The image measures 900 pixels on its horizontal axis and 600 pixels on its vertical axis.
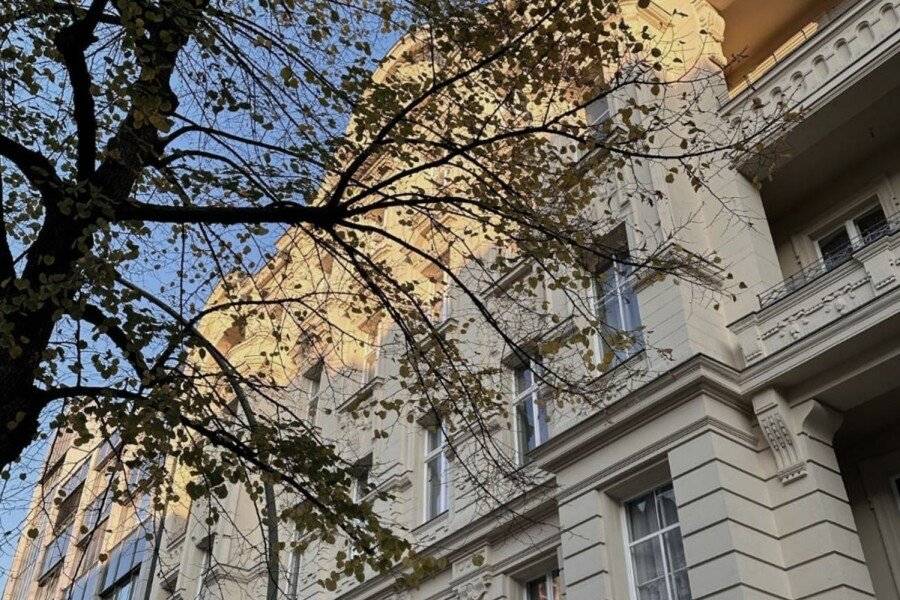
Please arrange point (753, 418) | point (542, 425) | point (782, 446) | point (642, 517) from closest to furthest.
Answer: point (782, 446) → point (753, 418) → point (642, 517) → point (542, 425)

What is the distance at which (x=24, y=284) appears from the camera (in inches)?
270

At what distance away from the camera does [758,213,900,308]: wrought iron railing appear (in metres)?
12.4

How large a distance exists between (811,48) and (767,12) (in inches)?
139

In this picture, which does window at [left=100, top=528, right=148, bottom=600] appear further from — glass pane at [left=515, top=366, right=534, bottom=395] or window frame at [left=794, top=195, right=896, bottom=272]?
window frame at [left=794, top=195, right=896, bottom=272]

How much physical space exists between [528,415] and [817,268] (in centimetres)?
544

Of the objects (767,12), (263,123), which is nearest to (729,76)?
(767,12)

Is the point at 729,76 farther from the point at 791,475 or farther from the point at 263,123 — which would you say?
→ the point at 263,123

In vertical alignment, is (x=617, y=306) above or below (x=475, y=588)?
above

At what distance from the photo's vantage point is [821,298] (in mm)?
11562

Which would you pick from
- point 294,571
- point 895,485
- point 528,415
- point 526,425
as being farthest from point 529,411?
point 294,571

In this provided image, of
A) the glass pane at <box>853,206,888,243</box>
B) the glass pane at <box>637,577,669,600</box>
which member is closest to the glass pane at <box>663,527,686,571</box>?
the glass pane at <box>637,577,669,600</box>

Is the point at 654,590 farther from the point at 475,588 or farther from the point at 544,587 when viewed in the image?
the point at 475,588

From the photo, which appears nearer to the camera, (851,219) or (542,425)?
(851,219)

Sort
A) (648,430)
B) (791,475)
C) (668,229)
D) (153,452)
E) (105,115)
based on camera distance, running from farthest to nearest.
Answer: (668,229), (648,430), (791,475), (105,115), (153,452)
